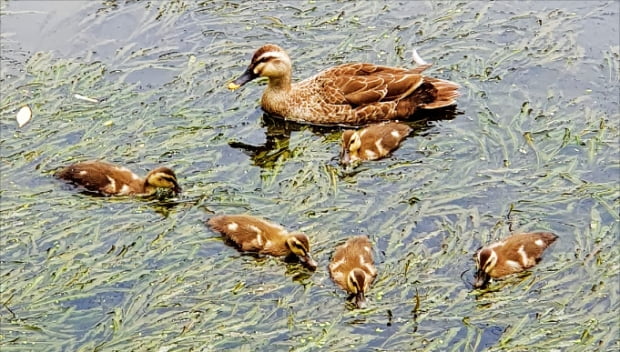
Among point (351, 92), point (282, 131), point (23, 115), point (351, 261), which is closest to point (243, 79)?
point (282, 131)

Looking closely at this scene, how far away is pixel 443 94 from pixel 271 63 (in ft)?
5.55

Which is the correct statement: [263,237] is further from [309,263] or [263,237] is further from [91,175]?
[91,175]

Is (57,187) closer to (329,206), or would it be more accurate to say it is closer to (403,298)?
(329,206)

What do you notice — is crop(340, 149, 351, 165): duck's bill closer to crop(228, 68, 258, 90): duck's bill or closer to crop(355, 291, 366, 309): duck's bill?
crop(228, 68, 258, 90): duck's bill

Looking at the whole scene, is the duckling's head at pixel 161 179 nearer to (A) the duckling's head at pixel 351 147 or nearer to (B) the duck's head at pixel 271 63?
(A) the duckling's head at pixel 351 147

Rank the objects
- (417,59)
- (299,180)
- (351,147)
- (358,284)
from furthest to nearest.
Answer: (417,59) → (351,147) → (299,180) → (358,284)

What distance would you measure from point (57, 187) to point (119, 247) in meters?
1.09

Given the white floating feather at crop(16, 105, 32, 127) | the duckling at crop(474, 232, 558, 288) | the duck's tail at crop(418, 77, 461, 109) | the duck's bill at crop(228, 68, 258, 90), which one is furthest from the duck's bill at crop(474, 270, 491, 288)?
the white floating feather at crop(16, 105, 32, 127)

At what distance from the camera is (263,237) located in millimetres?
7754

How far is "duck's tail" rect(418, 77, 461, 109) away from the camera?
956cm

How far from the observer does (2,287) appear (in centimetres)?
758

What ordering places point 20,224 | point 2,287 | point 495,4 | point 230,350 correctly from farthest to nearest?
point 495,4, point 20,224, point 2,287, point 230,350

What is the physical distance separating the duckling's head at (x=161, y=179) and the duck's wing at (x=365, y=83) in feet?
6.40

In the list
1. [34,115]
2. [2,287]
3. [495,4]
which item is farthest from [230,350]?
[495,4]
